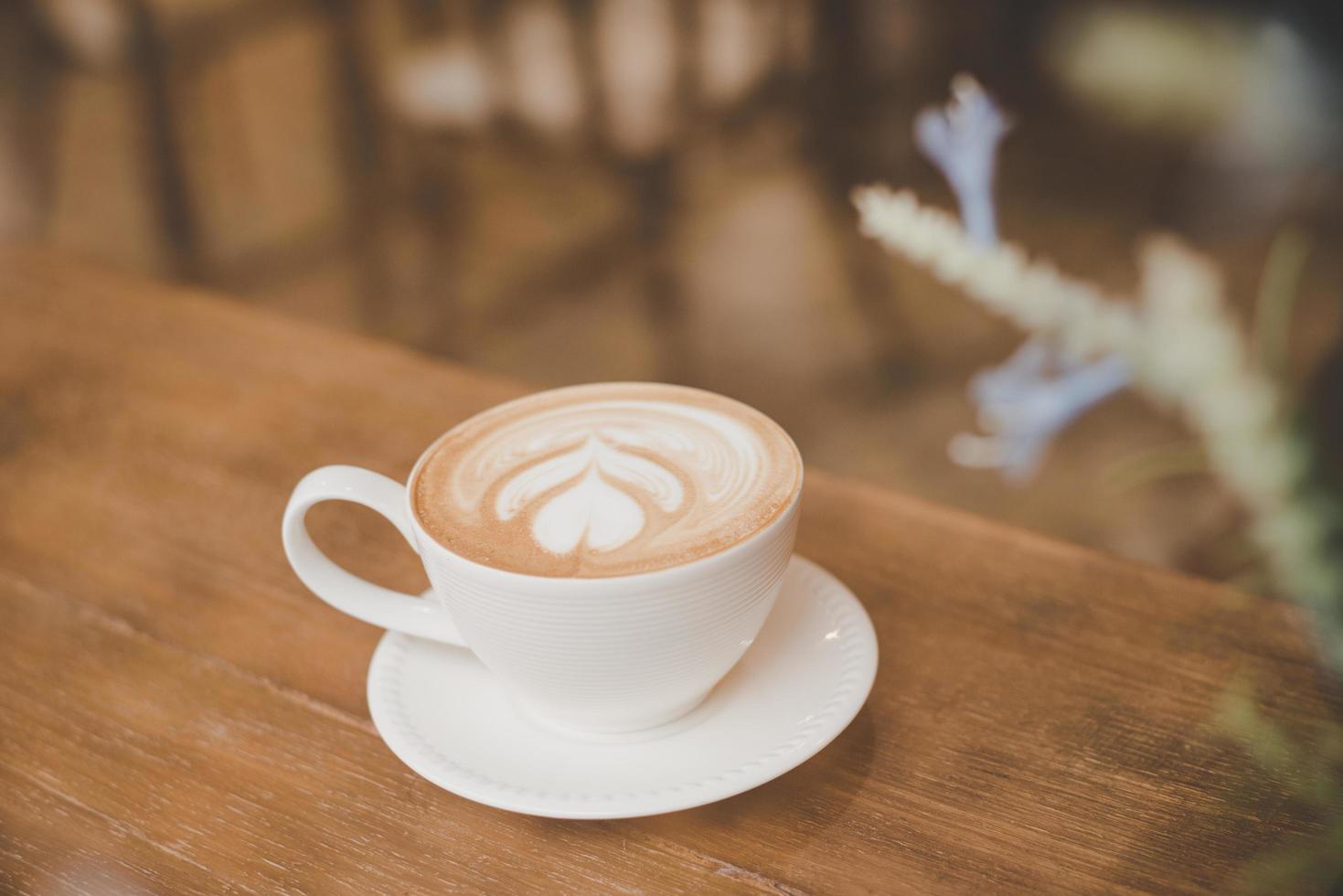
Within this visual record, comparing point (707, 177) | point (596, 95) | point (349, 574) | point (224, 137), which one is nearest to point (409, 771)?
point (349, 574)

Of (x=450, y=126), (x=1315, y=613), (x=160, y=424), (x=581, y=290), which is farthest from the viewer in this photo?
(x=450, y=126)

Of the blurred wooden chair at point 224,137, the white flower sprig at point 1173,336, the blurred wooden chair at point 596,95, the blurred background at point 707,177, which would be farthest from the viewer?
the blurred wooden chair at point 224,137

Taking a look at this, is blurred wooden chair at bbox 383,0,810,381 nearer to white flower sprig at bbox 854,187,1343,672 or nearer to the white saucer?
white flower sprig at bbox 854,187,1343,672

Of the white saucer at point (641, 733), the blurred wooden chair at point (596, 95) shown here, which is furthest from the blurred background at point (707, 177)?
the white saucer at point (641, 733)

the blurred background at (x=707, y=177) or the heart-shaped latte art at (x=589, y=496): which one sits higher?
the heart-shaped latte art at (x=589, y=496)

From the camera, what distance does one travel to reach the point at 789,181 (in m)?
2.28

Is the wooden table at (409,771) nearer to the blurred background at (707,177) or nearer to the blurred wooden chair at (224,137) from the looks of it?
the blurred background at (707,177)

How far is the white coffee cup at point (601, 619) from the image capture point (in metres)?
0.40

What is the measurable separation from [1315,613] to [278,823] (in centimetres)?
49

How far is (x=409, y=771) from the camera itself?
0.47 metres

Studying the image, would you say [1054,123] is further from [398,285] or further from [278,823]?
[278,823]

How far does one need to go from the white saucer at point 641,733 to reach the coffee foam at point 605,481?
0.08 m

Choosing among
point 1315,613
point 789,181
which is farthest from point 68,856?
point 789,181

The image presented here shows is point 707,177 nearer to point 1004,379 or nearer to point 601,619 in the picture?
point 1004,379
